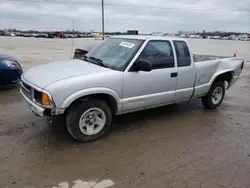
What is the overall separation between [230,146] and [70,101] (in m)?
2.81

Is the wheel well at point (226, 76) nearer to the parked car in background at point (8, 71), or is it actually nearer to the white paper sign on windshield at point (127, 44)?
the white paper sign on windshield at point (127, 44)

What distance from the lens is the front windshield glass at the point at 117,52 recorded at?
163 inches

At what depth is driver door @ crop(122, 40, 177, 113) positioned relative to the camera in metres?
4.11

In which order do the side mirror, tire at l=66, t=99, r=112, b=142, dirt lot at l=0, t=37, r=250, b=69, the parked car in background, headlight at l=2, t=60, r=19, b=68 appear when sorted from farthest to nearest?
dirt lot at l=0, t=37, r=250, b=69
headlight at l=2, t=60, r=19, b=68
the parked car in background
the side mirror
tire at l=66, t=99, r=112, b=142

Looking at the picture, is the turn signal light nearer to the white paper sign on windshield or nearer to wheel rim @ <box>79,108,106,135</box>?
wheel rim @ <box>79,108,106,135</box>

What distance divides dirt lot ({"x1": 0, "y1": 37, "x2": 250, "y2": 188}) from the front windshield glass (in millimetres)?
1298

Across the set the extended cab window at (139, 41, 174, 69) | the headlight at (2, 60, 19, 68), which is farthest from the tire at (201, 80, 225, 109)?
the headlight at (2, 60, 19, 68)

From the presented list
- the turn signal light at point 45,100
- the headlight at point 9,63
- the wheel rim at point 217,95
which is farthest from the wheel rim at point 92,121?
the headlight at point 9,63

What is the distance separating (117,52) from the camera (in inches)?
174

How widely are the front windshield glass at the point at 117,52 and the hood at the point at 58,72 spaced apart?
0.86 ft

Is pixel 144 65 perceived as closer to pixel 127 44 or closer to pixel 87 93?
pixel 127 44

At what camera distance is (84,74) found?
368cm

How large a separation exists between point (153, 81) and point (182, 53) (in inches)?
41.4

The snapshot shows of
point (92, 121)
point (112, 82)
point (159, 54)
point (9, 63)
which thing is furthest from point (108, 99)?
point (9, 63)
